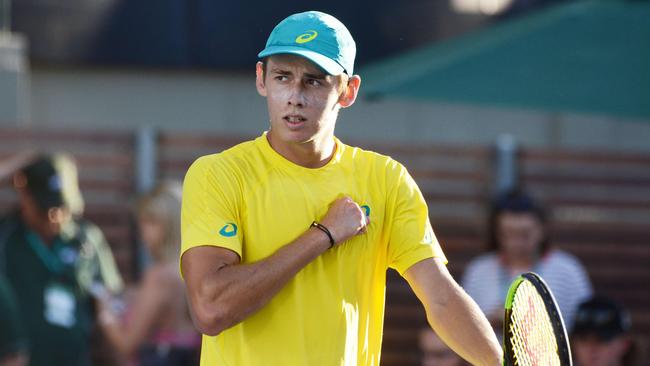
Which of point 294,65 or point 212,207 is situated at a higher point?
point 294,65

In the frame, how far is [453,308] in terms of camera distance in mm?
3697

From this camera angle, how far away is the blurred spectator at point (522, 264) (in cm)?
691

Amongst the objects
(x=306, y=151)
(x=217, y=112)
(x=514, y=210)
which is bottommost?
(x=306, y=151)

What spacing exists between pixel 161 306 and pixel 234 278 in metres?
2.98

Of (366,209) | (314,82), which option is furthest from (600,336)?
(314,82)

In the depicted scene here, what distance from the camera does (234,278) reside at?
11.4ft

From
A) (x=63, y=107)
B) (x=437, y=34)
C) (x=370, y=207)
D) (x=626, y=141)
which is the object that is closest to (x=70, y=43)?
(x=63, y=107)

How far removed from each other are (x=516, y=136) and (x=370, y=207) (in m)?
5.89

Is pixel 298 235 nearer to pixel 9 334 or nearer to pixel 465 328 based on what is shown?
pixel 465 328

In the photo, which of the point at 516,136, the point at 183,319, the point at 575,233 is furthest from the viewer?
the point at 516,136

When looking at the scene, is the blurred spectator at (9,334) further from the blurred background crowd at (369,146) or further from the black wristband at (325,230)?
the black wristband at (325,230)

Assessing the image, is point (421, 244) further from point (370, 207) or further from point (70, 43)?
point (70, 43)

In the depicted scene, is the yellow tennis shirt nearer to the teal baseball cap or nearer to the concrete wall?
the teal baseball cap

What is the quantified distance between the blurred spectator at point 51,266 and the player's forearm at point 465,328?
12.1 ft
